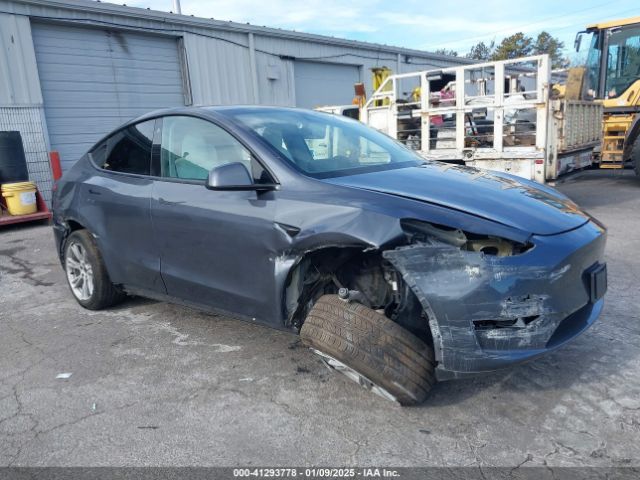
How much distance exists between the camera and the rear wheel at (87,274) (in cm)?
414

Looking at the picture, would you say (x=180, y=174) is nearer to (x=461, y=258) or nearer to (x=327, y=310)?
(x=327, y=310)

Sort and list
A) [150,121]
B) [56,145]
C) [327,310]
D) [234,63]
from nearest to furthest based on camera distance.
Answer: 1. [327,310]
2. [150,121]
3. [56,145]
4. [234,63]

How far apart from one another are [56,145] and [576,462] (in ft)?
38.8

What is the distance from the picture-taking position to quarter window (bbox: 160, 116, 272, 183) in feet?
A: 10.5

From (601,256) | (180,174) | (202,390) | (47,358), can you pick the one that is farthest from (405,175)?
(47,358)

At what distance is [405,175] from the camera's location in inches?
122

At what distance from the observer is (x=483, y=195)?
2.78 meters

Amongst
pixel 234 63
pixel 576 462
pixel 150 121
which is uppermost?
pixel 234 63

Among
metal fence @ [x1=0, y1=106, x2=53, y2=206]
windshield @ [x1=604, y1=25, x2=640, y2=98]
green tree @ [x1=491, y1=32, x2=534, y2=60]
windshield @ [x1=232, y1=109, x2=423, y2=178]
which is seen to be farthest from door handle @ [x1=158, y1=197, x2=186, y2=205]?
green tree @ [x1=491, y1=32, x2=534, y2=60]

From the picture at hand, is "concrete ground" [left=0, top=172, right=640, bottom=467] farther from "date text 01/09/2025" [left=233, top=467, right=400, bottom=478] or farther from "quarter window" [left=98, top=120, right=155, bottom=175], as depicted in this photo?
"quarter window" [left=98, top=120, right=155, bottom=175]

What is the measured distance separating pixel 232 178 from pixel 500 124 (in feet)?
19.2

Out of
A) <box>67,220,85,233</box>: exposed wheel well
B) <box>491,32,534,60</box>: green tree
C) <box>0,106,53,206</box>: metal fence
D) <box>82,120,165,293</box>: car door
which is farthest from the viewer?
<box>491,32,534,60</box>: green tree

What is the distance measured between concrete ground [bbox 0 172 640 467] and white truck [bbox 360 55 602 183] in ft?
12.8

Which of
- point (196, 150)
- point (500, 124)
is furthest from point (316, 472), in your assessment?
point (500, 124)
